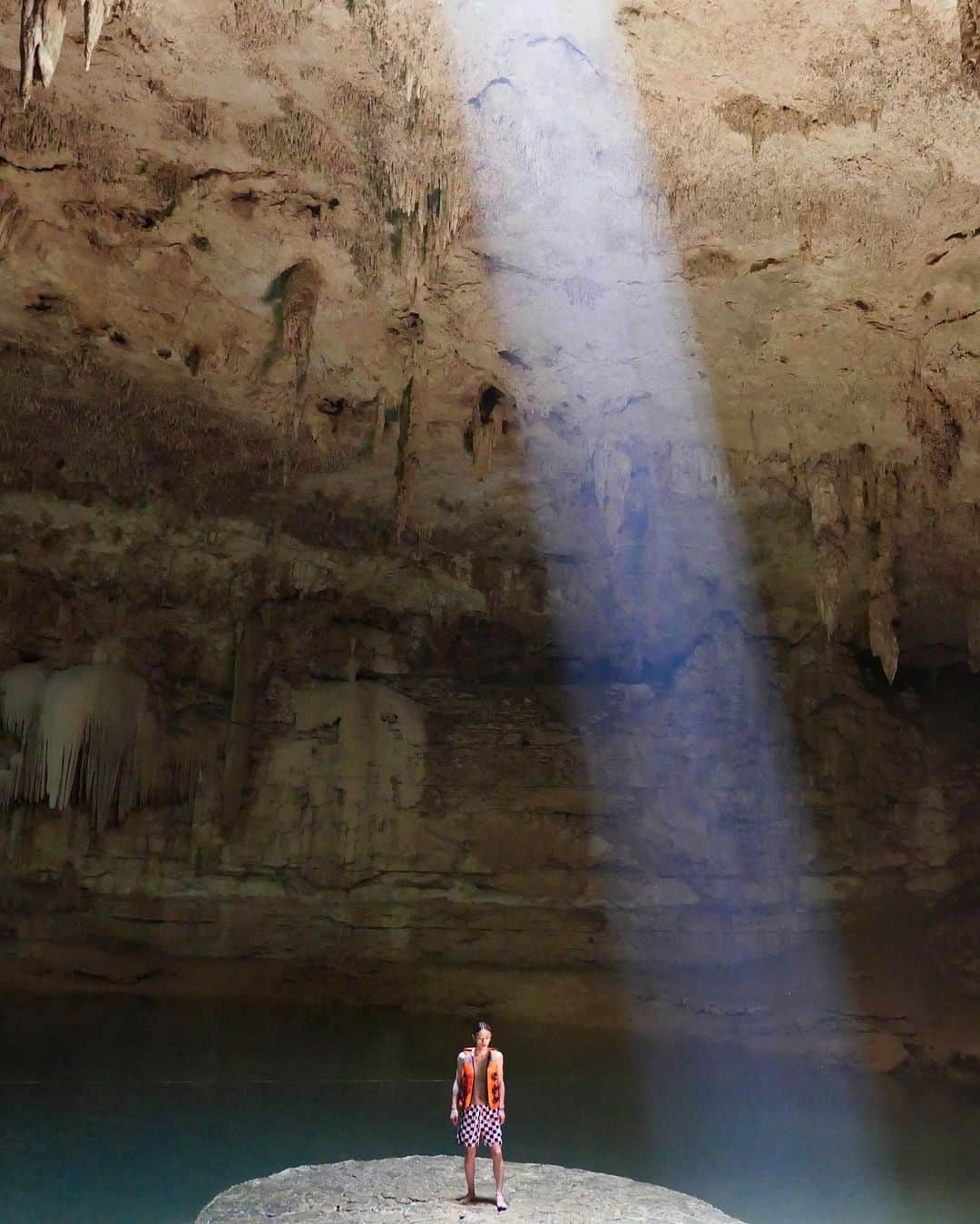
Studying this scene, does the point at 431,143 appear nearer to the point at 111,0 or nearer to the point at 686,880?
the point at 111,0

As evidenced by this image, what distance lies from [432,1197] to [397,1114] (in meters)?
3.51

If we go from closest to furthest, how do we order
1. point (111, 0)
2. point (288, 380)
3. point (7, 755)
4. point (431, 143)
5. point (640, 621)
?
1. point (111, 0)
2. point (431, 143)
3. point (288, 380)
4. point (7, 755)
5. point (640, 621)

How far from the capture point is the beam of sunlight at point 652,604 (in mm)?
5527

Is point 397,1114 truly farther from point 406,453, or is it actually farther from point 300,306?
point 300,306

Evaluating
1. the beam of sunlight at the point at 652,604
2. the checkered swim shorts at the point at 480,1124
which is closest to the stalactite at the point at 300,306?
the beam of sunlight at the point at 652,604

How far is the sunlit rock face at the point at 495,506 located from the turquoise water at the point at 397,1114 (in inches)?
22.2

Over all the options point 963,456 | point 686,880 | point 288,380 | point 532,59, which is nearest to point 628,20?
point 532,59

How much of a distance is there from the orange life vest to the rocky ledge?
506 millimetres

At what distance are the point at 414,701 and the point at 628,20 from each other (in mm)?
8455

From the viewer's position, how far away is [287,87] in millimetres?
5324

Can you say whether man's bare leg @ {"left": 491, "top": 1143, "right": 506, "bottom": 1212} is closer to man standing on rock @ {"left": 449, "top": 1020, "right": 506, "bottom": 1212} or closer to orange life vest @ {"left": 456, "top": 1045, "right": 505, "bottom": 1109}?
man standing on rock @ {"left": 449, "top": 1020, "right": 506, "bottom": 1212}

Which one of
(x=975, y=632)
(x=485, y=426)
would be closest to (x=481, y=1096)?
(x=485, y=426)

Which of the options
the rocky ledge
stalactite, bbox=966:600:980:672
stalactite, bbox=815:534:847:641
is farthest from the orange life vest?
stalactite, bbox=966:600:980:672

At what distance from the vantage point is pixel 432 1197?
5.66 meters
